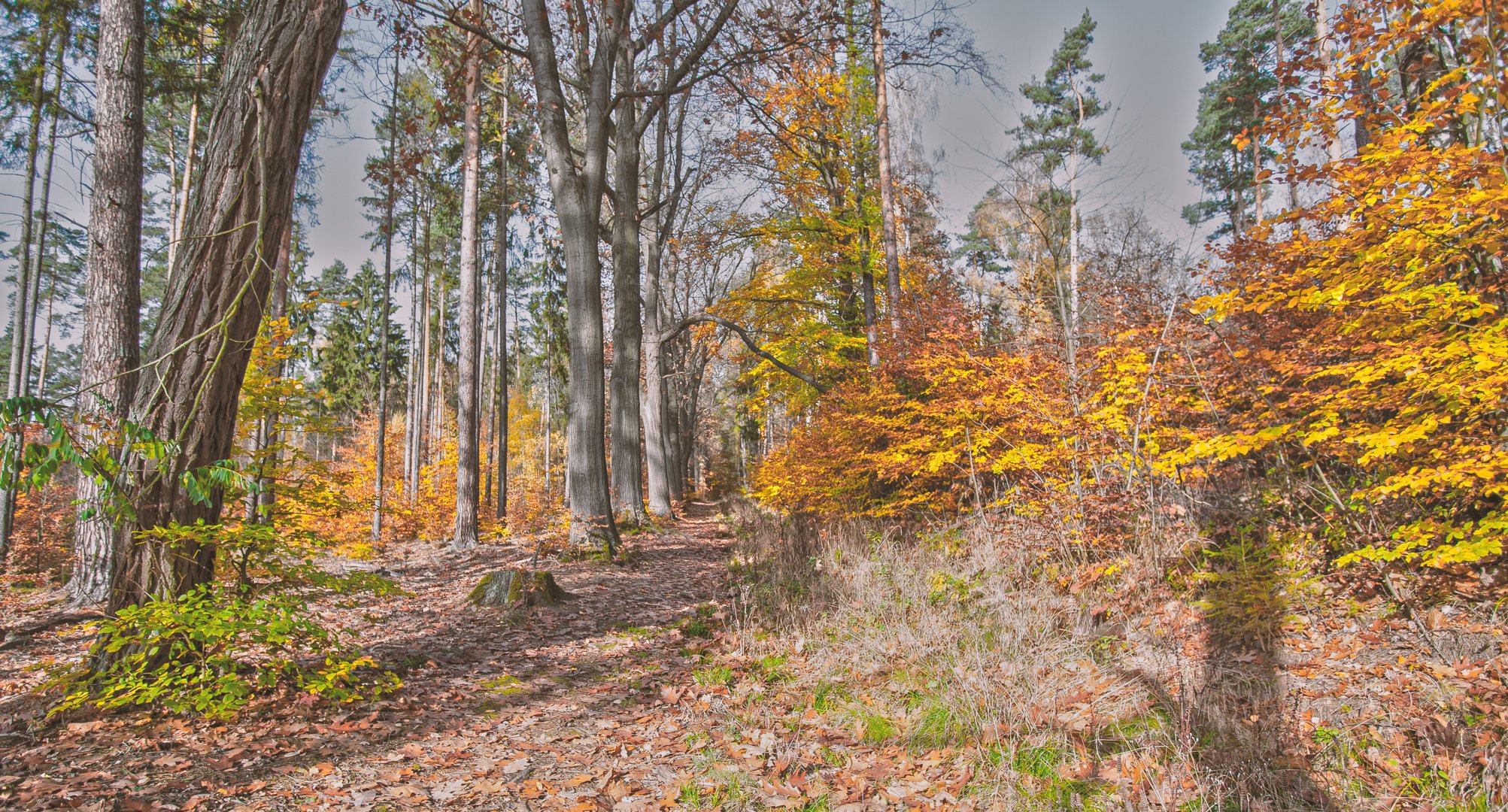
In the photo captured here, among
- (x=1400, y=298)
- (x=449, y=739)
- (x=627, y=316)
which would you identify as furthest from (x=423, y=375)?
(x=1400, y=298)

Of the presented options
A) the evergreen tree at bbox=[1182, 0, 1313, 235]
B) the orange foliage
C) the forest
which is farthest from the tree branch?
the evergreen tree at bbox=[1182, 0, 1313, 235]

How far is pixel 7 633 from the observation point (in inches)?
200

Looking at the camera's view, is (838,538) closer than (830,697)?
No

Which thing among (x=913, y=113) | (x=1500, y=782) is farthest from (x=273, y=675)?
(x=913, y=113)

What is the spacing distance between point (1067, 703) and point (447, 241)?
82.2 ft

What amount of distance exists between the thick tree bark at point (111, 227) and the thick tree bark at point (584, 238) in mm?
3819

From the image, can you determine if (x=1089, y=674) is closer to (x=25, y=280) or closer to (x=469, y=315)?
(x=469, y=315)

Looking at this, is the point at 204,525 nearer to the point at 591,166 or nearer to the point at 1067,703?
the point at 1067,703

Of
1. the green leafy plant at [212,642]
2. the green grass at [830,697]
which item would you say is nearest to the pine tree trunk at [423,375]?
the green leafy plant at [212,642]

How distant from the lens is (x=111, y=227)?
611 cm

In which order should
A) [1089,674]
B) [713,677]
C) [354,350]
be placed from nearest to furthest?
1. [1089,674]
2. [713,677]
3. [354,350]

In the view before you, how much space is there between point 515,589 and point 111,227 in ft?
16.3

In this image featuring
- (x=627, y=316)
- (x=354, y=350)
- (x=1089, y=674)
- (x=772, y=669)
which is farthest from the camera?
(x=354, y=350)

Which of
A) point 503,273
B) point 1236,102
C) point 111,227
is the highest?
point 1236,102
